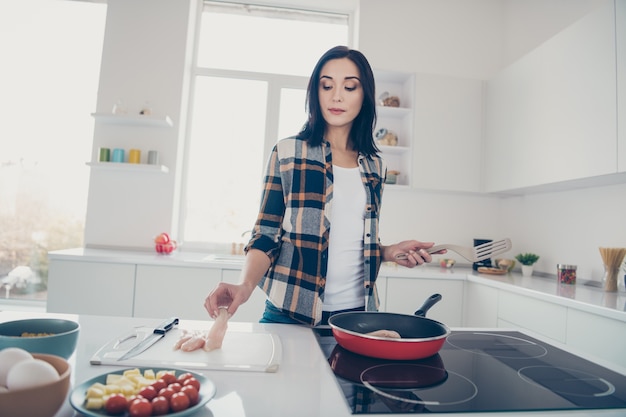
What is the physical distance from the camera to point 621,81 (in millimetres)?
1764

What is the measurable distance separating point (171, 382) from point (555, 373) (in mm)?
690

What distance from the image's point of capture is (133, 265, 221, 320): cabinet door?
2346 mm

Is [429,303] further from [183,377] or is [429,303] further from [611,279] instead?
[611,279]

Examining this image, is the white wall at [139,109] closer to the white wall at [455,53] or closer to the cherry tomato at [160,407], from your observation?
the white wall at [455,53]

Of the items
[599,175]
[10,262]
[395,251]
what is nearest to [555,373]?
[395,251]

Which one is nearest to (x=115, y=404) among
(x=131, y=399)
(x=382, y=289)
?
(x=131, y=399)

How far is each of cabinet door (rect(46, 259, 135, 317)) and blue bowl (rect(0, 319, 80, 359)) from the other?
1708 mm

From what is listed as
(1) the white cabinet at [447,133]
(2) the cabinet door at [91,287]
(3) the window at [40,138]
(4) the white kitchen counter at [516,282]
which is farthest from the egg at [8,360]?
(3) the window at [40,138]

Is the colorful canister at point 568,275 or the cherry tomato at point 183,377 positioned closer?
the cherry tomato at point 183,377

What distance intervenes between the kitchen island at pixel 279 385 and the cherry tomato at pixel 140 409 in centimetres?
8

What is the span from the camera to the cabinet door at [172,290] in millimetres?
2346

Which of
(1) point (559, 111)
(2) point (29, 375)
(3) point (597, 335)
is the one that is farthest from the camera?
(1) point (559, 111)

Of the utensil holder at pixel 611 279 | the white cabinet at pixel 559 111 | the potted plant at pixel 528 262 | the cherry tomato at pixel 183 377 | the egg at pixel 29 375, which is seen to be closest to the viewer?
the egg at pixel 29 375

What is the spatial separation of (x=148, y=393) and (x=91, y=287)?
214 cm
